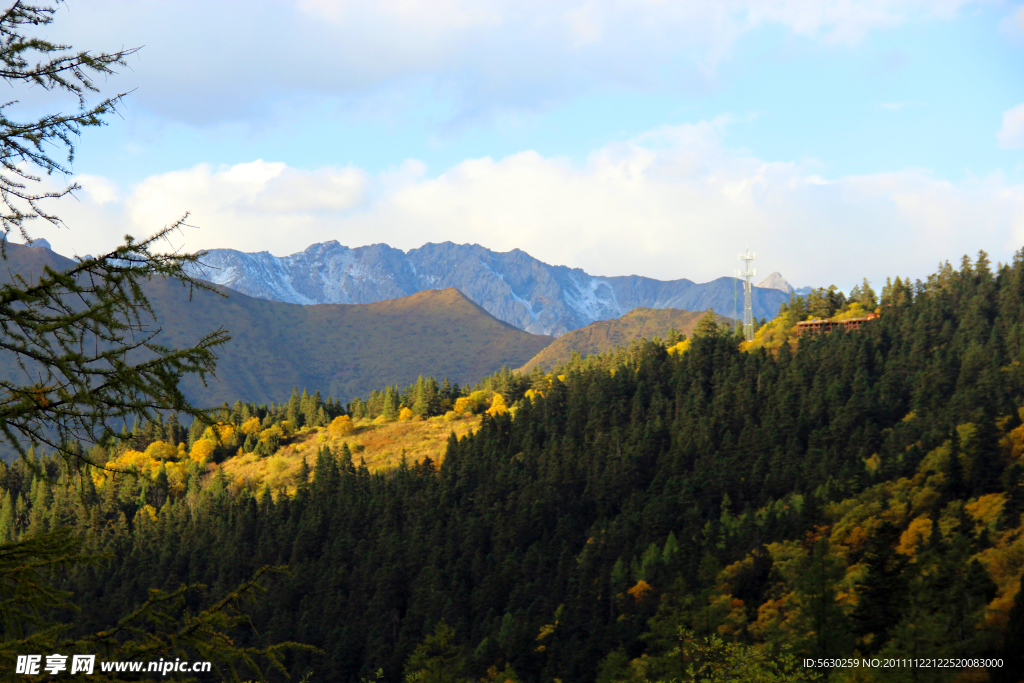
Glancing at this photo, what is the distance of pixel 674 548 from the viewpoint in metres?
144

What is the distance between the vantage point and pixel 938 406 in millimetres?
176375

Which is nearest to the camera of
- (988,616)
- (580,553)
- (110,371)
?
(110,371)

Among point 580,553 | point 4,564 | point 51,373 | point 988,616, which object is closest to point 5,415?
point 51,373

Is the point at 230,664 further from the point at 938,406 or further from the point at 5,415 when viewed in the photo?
the point at 938,406

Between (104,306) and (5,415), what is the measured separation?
5.83ft

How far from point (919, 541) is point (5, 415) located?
138 meters

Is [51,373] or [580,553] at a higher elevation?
[51,373]

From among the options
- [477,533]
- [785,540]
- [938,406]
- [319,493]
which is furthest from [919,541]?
[319,493]

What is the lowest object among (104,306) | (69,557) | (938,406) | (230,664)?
(938,406)

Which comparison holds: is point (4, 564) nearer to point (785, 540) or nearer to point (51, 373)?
point (51, 373)

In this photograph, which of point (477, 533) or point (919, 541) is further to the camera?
point (477, 533)

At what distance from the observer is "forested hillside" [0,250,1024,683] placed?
8744 centimetres

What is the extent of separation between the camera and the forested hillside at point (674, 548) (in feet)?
287

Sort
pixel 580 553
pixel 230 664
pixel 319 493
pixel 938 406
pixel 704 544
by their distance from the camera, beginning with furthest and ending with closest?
pixel 319 493
pixel 938 406
pixel 580 553
pixel 704 544
pixel 230 664
